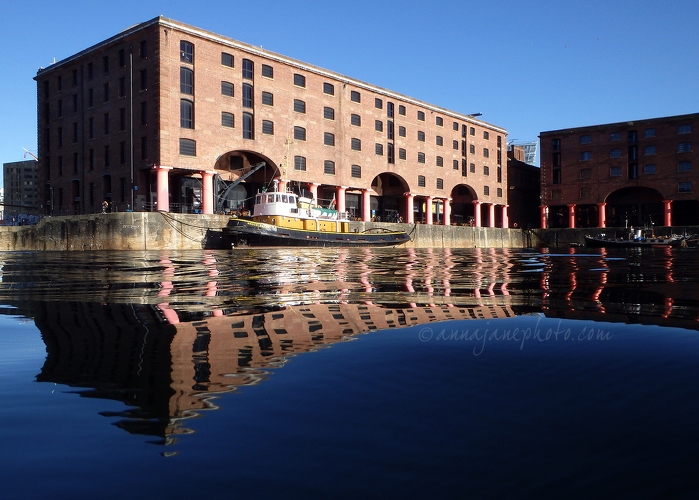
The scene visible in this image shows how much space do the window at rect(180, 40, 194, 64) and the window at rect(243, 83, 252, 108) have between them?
4.34m

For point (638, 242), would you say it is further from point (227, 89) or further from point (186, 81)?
point (186, 81)

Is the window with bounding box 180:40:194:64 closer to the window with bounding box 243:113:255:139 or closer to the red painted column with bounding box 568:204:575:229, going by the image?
the window with bounding box 243:113:255:139

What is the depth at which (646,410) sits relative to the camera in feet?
6.24

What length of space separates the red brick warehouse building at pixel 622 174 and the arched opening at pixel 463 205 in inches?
357

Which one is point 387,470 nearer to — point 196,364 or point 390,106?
point 196,364

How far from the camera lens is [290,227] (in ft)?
112

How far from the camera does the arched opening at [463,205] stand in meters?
62.1

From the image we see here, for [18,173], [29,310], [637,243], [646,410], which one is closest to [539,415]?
[646,410]

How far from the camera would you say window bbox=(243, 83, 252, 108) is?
4031cm

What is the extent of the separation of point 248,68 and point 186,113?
637 centimetres

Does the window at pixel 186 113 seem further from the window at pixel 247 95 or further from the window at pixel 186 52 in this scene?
the window at pixel 247 95

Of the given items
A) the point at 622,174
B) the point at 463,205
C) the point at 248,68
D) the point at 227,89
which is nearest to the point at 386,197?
the point at 463,205

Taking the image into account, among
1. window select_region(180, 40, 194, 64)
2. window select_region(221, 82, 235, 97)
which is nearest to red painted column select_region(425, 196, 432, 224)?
window select_region(221, 82, 235, 97)

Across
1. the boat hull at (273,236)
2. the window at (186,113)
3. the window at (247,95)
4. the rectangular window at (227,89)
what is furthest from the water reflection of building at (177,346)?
the window at (247,95)
